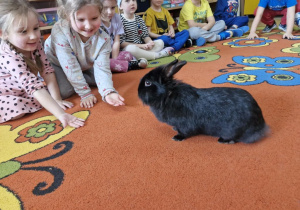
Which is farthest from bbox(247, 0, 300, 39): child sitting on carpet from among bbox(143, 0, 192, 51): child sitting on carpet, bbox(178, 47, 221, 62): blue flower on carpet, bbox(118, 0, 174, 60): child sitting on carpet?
bbox(118, 0, 174, 60): child sitting on carpet

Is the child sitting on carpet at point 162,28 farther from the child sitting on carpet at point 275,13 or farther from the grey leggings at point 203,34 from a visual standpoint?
the child sitting on carpet at point 275,13

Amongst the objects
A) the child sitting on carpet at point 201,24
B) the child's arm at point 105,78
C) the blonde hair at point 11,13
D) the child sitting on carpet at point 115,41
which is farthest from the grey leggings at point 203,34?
the blonde hair at point 11,13

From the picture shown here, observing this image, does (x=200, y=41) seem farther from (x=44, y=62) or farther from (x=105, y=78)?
(x=44, y=62)

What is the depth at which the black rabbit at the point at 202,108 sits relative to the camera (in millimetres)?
711

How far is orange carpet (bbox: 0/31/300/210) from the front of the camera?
57 cm

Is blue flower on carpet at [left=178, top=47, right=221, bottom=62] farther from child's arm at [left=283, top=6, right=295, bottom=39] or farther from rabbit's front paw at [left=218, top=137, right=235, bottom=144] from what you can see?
rabbit's front paw at [left=218, top=137, right=235, bottom=144]

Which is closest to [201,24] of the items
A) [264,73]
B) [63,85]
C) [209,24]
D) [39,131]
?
[209,24]

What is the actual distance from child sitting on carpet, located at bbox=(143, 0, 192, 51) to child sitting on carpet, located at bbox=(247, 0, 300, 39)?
2.43 feet

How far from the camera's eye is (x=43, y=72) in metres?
1.27

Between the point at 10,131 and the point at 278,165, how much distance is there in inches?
42.8

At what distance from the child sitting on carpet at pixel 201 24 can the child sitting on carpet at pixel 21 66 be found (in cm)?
170

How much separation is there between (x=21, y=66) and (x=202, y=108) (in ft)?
2.92

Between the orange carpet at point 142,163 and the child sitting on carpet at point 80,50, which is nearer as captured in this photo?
the orange carpet at point 142,163

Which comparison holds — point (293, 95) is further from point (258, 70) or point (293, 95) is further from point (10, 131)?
point (10, 131)
